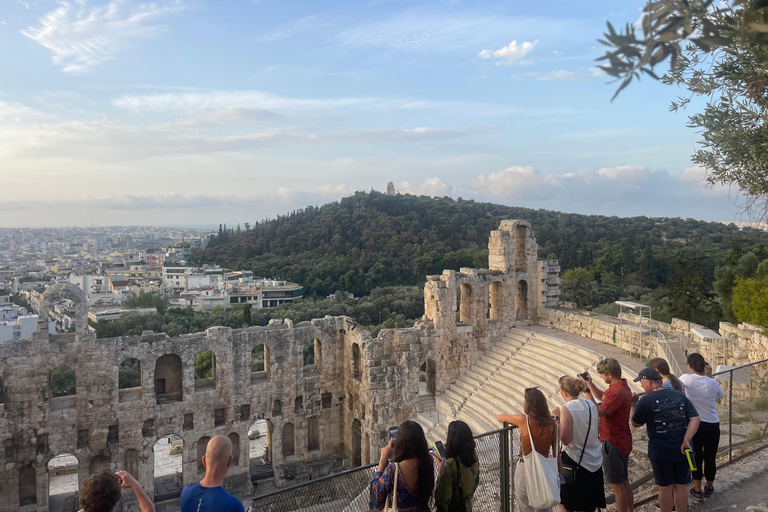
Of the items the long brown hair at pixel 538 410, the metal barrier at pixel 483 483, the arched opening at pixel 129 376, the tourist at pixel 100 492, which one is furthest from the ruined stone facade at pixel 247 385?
the tourist at pixel 100 492

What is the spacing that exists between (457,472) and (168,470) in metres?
21.8

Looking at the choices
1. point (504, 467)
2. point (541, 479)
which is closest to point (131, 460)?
point (504, 467)

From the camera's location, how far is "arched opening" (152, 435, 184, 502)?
20217 mm

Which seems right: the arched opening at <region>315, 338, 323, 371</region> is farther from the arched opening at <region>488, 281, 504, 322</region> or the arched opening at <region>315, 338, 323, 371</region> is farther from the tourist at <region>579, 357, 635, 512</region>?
the tourist at <region>579, 357, 635, 512</region>

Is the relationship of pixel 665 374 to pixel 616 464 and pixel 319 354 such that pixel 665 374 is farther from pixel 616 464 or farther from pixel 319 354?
pixel 319 354

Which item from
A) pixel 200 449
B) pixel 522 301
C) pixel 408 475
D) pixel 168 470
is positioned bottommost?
pixel 168 470

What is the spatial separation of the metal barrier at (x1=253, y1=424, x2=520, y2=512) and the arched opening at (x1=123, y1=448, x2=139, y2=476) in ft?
46.7

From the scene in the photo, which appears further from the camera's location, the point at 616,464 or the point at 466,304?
the point at 466,304

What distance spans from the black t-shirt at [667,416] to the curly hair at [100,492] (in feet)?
18.6

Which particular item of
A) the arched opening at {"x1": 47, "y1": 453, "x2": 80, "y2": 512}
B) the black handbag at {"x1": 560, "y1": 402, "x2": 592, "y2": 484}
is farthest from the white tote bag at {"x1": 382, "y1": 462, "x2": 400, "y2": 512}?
the arched opening at {"x1": 47, "y1": 453, "x2": 80, "y2": 512}

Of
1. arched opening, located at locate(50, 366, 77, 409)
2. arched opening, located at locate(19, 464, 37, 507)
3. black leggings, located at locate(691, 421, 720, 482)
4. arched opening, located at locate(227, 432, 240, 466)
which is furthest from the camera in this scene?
arched opening, located at locate(50, 366, 77, 409)

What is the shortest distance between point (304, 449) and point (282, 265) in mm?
60950

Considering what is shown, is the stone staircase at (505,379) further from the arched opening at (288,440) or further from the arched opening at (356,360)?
the arched opening at (288,440)

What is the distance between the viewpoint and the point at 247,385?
20969mm
